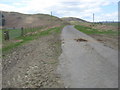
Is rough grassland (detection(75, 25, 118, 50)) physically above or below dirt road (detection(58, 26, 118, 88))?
above

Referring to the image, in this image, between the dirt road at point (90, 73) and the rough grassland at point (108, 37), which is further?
the rough grassland at point (108, 37)

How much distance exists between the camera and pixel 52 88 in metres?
6.28

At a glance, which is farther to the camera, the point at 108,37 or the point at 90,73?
the point at 108,37

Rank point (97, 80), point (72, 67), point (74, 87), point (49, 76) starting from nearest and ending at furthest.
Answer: point (74, 87) < point (97, 80) < point (49, 76) < point (72, 67)

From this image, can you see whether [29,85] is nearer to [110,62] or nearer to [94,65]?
[94,65]

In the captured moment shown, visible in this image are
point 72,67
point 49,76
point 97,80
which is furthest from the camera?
point 72,67

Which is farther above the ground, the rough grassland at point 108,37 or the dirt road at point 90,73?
the rough grassland at point 108,37

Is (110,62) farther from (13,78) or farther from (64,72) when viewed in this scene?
(13,78)

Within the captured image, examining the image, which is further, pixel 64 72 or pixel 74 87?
pixel 64 72

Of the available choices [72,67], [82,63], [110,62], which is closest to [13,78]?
[72,67]

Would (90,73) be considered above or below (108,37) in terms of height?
below

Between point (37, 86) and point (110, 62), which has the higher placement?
point (110, 62)

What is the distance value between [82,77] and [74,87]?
3.35 ft

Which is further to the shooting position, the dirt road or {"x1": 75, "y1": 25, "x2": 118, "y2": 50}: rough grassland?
{"x1": 75, "y1": 25, "x2": 118, "y2": 50}: rough grassland
